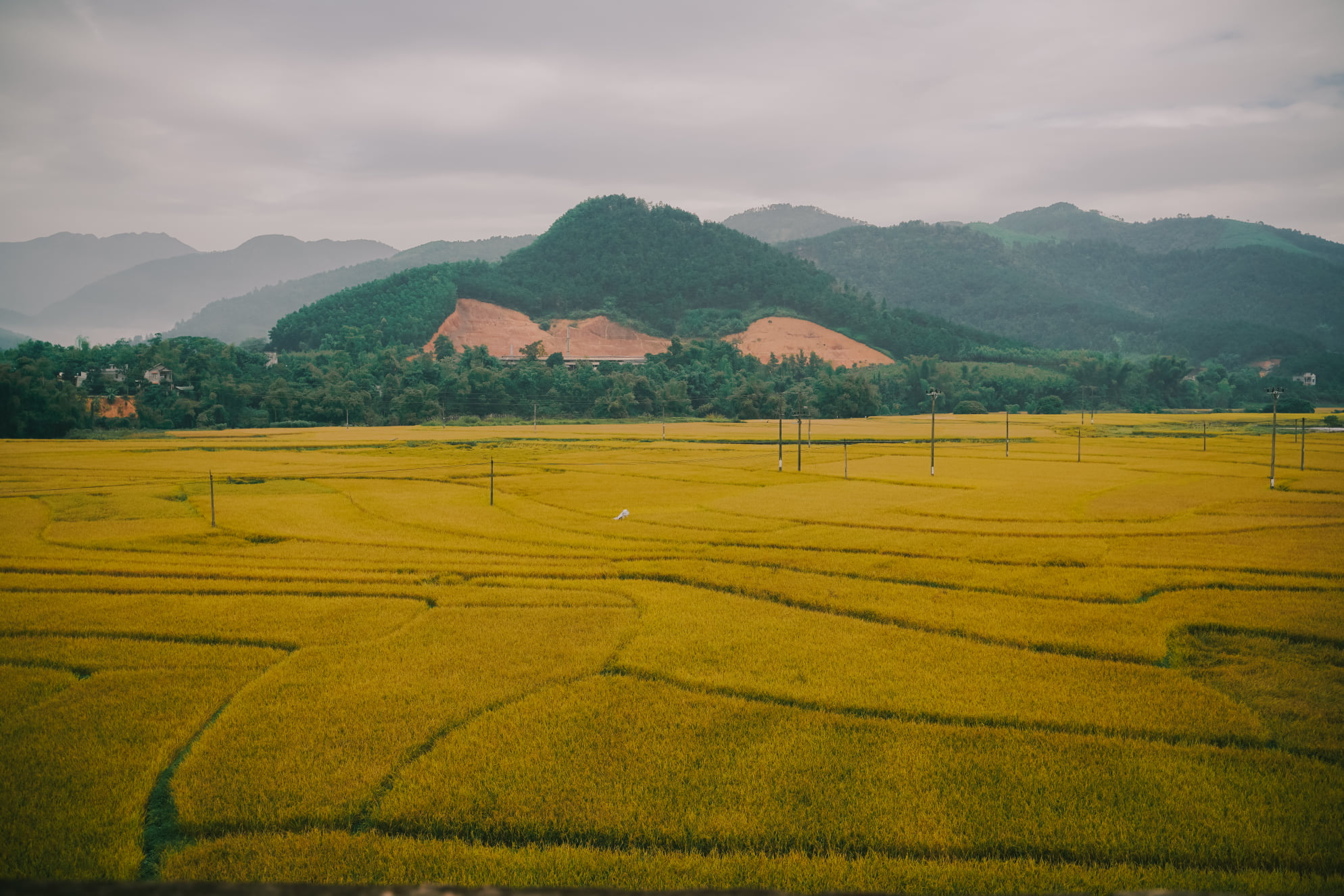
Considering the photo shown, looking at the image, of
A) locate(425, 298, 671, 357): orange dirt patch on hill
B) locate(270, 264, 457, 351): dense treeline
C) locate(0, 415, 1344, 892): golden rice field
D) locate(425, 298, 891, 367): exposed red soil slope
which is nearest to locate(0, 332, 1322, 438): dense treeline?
locate(270, 264, 457, 351): dense treeline

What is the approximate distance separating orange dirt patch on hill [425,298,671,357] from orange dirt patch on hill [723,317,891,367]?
2238 centimetres

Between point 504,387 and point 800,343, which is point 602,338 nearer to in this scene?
point 800,343

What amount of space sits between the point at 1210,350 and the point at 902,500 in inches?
8138

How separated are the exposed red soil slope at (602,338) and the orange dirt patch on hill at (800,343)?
15 cm

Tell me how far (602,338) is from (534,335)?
16887mm

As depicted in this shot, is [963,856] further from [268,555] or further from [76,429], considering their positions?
[76,429]

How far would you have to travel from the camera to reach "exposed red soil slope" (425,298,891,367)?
17438cm

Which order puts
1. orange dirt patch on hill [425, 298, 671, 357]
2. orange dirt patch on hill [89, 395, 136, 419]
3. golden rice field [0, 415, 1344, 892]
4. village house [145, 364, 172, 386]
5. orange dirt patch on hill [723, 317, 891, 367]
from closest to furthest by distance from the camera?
golden rice field [0, 415, 1344, 892]
orange dirt patch on hill [89, 395, 136, 419]
village house [145, 364, 172, 386]
orange dirt patch on hill [723, 317, 891, 367]
orange dirt patch on hill [425, 298, 671, 357]

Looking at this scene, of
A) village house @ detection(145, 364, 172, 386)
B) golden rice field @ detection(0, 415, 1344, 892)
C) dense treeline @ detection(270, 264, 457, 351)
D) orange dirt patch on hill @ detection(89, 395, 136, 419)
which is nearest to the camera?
golden rice field @ detection(0, 415, 1344, 892)

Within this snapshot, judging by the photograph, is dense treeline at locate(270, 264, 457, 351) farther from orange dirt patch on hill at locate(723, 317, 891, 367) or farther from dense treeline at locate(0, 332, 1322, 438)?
orange dirt patch on hill at locate(723, 317, 891, 367)

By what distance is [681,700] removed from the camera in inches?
468

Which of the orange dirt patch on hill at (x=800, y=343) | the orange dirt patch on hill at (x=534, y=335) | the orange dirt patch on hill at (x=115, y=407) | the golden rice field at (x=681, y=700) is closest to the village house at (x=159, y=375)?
the orange dirt patch on hill at (x=115, y=407)

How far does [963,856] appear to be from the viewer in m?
7.84

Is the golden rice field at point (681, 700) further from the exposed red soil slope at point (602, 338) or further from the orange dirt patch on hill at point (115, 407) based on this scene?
the exposed red soil slope at point (602, 338)
